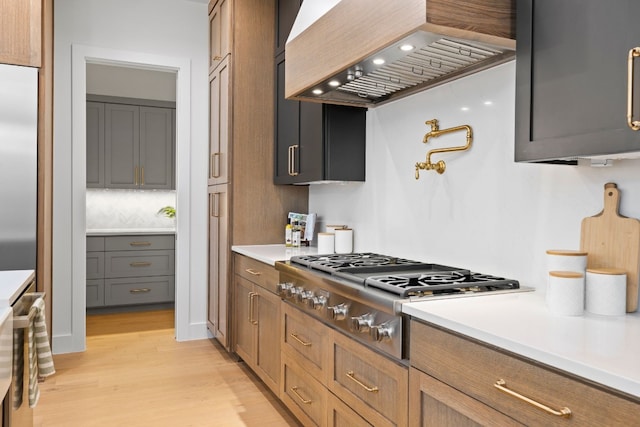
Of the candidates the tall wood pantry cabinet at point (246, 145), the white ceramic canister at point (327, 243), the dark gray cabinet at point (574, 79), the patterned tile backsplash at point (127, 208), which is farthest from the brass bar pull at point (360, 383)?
the patterned tile backsplash at point (127, 208)

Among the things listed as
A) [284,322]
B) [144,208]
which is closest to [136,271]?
[144,208]

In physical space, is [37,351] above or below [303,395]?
above

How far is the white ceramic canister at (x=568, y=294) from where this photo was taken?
1322 mm

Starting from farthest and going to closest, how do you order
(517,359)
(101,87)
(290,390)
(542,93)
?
(101,87) → (290,390) → (542,93) → (517,359)

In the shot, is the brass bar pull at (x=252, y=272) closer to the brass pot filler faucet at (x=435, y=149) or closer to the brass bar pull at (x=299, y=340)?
the brass bar pull at (x=299, y=340)

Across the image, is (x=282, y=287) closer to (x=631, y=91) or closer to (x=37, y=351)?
(x=37, y=351)

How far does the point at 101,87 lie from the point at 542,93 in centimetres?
519

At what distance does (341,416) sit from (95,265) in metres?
3.78

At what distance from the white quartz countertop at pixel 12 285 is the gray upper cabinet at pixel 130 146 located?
350 cm

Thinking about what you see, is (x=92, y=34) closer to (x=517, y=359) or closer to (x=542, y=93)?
(x=542, y=93)

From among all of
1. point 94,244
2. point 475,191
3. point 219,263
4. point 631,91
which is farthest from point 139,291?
point 631,91

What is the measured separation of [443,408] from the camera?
1318 millimetres

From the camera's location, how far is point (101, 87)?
17.7 ft

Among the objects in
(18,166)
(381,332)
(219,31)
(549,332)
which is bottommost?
(381,332)
